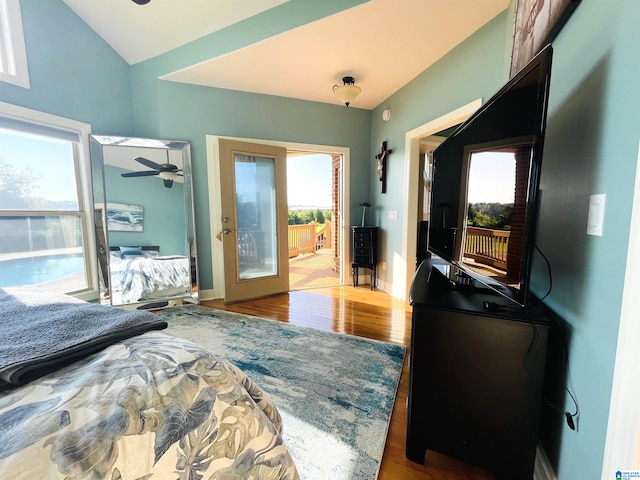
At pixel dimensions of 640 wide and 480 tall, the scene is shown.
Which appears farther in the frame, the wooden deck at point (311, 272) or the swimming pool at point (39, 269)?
the wooden deck at point (311, 272)

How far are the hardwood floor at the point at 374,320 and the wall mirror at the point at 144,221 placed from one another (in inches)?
22.6

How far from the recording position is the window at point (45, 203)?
2.37 meters

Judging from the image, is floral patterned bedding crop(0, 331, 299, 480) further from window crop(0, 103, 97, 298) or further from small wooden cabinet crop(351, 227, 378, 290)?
small wooden cabinet crop(351, 227, 378, 290)

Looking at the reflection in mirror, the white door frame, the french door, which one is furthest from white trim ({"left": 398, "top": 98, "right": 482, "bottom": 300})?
the reflection in mirror

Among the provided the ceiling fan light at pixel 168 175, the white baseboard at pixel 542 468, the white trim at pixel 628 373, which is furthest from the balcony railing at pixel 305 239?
the white trim at pixel 628 373

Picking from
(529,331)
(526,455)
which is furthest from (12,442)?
(526,455)

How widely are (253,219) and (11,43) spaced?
2.53 meters

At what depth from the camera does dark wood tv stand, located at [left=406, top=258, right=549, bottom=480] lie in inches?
38.7

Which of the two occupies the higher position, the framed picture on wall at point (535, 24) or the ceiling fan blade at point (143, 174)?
the framed picture on wall at point (535, 24)

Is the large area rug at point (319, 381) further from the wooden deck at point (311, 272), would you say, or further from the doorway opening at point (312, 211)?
the doorway opening at point (312, 211)

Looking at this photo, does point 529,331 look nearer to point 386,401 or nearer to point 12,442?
point 386,401

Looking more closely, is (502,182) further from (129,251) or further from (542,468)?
(129,251)

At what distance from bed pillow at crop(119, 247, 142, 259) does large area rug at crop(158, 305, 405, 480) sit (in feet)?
2.87

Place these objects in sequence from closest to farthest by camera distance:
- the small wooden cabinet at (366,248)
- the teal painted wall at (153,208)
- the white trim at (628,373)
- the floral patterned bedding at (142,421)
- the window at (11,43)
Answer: the floral patterned bedding at (142,421), the white trim at (628,373), the window at (11,43), the teal painted wall at (153,208), the small wooden cabinet at (366,248)
